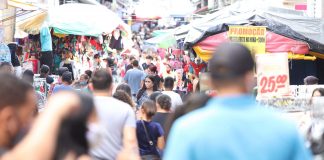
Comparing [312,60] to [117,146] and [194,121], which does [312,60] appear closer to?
[117,146]

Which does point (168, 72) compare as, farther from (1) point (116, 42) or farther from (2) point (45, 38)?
(2) point (45, 38)

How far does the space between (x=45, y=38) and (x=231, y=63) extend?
596 inches

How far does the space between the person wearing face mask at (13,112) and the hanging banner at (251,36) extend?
8.71 m

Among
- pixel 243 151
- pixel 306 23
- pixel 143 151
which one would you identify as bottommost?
pixel 143 151

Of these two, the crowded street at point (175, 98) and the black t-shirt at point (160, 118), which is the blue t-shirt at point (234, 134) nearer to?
the crowded street at point (175, 98)

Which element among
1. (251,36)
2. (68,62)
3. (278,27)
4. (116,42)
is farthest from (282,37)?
(116,42)

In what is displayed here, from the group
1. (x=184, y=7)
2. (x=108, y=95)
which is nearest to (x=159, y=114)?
(x=108, y=95)

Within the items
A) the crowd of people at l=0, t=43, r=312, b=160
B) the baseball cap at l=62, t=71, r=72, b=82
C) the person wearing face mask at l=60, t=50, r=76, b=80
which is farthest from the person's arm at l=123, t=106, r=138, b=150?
the person wearing face mask at l=60, t=50, r=76, b=80

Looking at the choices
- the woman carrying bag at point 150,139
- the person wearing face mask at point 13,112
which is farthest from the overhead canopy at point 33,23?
the person wearing face mask at point 13,112

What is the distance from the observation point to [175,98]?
1212 cm

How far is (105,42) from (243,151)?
842 inches

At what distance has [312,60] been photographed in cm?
1611

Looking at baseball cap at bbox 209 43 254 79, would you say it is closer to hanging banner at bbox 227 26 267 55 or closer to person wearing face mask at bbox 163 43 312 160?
person wearing face mask at bbox 163 43 312 160

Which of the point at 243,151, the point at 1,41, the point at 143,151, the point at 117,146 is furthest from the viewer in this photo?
the point at 1,41
